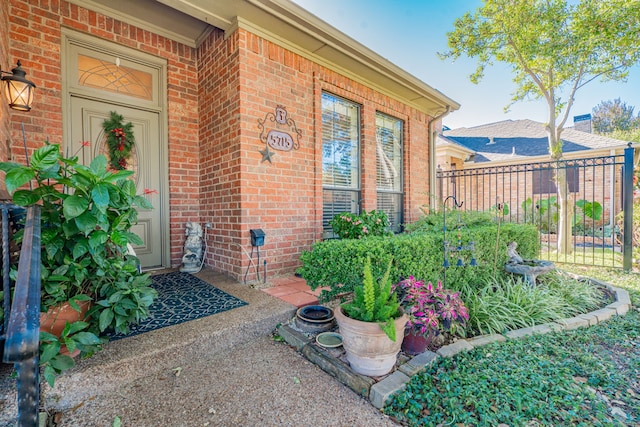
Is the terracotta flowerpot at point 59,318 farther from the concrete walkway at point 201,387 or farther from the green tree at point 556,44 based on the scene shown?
the green tree at point 556,44

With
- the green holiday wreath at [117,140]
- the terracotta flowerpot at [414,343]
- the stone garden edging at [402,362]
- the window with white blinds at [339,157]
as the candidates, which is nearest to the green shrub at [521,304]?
the stone garden edging at [402,362]

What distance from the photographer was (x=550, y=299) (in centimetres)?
299

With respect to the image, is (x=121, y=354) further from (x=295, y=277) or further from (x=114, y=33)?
(x=114, y=33)

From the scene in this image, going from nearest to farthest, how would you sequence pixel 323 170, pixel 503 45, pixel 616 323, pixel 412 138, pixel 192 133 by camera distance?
pixel 616 323
pixel 192 133
pixel 323 170
pixel 412 138
pixel 503 45

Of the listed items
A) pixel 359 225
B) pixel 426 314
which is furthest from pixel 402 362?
pixel 359 225

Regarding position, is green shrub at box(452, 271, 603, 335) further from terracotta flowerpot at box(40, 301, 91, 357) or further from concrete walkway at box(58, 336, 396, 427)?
terracotta flowerpot at box(40, 301, 91, 357)

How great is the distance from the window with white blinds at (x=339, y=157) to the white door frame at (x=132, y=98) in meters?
2.15

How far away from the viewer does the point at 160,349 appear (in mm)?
1854

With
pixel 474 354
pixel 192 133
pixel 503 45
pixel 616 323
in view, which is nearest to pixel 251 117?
pixel 192 133

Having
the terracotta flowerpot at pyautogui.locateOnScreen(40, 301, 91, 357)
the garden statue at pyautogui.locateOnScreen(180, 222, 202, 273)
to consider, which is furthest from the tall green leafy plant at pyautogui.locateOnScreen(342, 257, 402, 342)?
the garden statue at pyautogui.locateOnScreen(180, 222, 202, 273)

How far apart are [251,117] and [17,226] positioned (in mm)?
2238

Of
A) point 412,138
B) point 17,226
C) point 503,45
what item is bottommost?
point 17,226

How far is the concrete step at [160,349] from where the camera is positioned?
5.13 feet

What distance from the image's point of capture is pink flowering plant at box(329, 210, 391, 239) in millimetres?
3621
